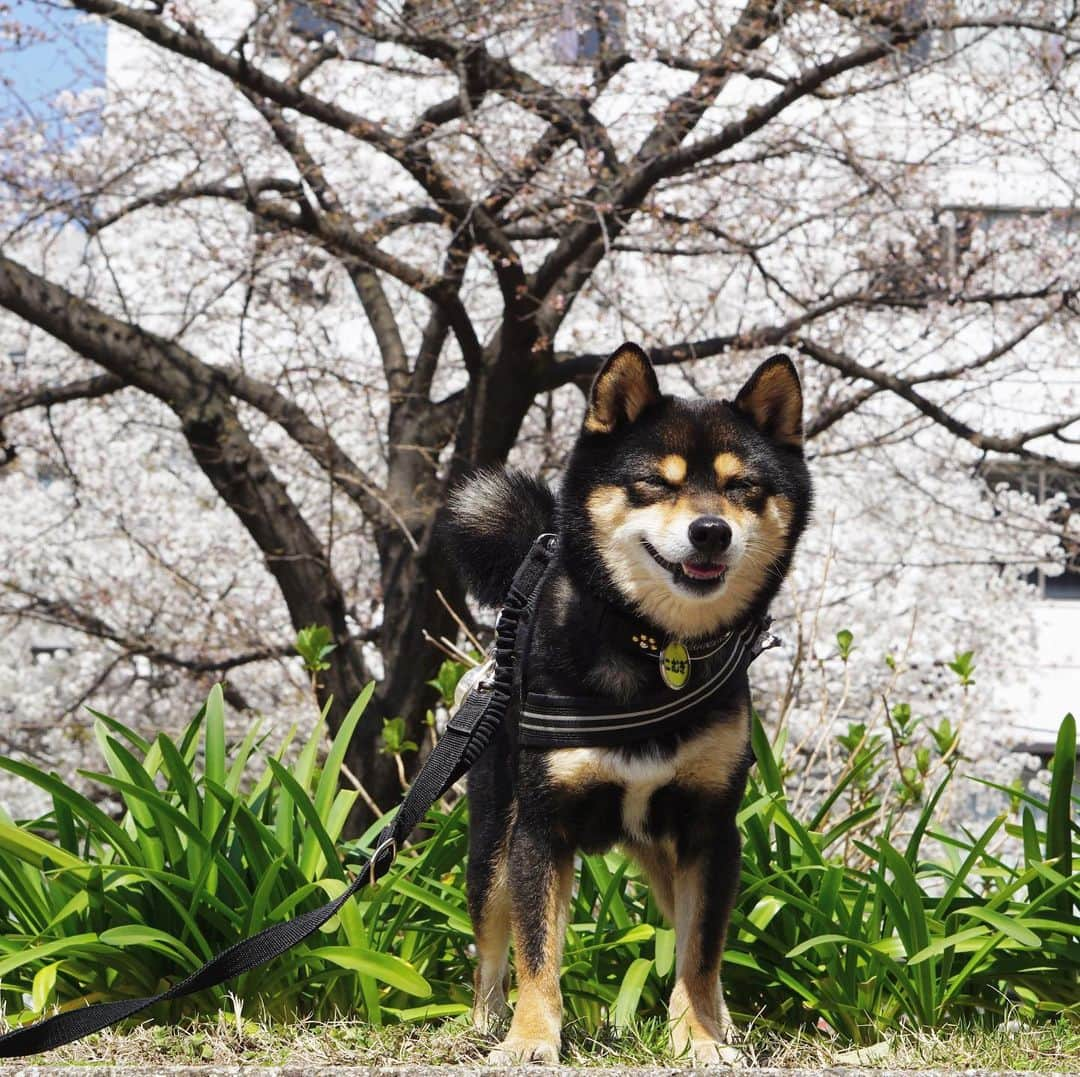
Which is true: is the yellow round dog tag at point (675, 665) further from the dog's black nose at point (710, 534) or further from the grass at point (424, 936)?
the grass at point (424, 936)

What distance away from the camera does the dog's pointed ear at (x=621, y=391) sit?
251 centimetres

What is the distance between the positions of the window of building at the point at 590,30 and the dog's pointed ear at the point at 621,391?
6.13 metres

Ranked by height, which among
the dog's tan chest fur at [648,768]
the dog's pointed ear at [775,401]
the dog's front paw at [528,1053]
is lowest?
the dog's front paw at [528,1053]

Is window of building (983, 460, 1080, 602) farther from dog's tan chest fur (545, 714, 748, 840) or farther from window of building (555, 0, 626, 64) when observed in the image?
dog's tan chest fur (545, 714, 748, 840)

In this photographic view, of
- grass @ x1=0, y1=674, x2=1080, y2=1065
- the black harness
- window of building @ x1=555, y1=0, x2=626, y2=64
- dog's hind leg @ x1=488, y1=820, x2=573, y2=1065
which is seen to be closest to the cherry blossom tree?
window of building @ x1=555, y1=0, x2=626, y2=64

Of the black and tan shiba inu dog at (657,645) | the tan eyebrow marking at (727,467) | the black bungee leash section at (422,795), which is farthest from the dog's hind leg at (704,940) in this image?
the tan eyebrow marking at (727,467)

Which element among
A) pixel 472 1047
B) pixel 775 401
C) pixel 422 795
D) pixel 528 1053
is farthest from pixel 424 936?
pixel 775 401

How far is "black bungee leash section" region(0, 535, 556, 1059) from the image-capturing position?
240 centimetres

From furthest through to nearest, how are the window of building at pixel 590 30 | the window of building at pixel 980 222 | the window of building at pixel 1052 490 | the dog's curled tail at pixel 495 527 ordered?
1. the window of building at pixel 1052 490
2. the window of building at pixel 980 222
3. the window of building at pixel 590 30
4. the dog's curled tail at pixel 495 527

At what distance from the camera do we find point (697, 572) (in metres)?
2.36

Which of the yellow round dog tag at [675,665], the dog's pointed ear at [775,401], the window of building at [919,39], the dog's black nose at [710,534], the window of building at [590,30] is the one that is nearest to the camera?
the dog's black nose at [710,534]

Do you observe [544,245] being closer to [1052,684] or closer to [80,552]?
[80,552]

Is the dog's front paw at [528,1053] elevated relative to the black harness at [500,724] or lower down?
lower down

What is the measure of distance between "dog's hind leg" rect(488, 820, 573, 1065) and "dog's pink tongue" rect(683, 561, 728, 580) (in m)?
0.55
